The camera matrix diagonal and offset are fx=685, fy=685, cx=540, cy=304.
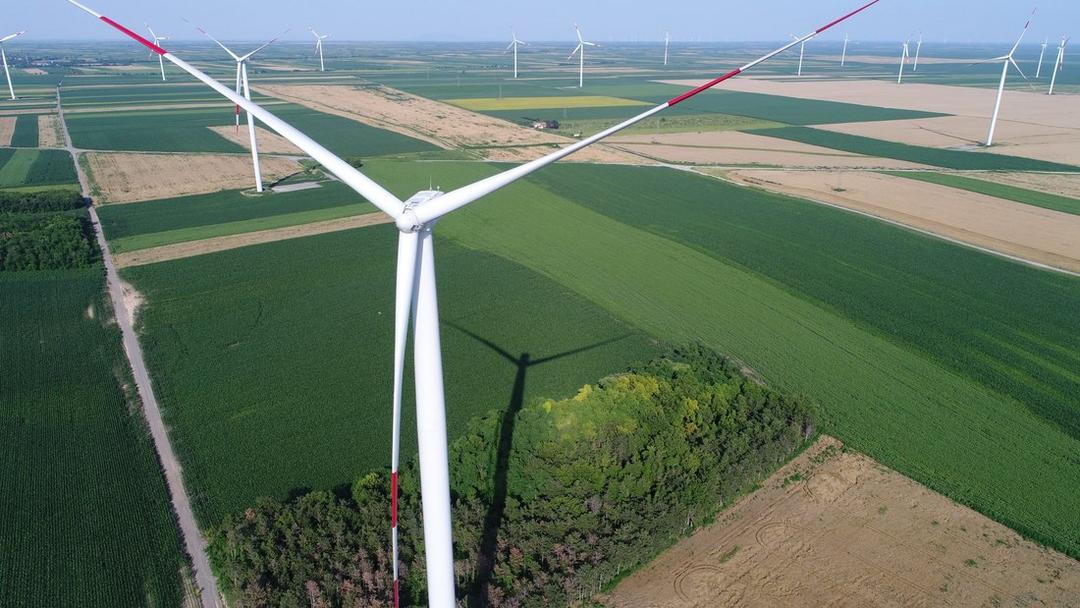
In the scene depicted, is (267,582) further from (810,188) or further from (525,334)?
(810,188)

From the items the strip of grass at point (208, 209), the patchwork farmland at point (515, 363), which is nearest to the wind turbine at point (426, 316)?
the patchwork farmland at point (515, 363)

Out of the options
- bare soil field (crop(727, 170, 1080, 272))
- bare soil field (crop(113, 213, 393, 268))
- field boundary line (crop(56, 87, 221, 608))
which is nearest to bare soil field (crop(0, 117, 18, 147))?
bare soil field (crop(113, 213, 393, 268))

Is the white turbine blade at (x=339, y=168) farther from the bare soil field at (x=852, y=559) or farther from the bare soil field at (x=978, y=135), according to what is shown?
the bare soil field at (x=978, y=135)

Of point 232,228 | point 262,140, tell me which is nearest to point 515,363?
point 232,228

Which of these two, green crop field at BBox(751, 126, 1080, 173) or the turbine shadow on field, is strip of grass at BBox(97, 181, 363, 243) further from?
green crop field at BBox(751, 126, 1080, 173)

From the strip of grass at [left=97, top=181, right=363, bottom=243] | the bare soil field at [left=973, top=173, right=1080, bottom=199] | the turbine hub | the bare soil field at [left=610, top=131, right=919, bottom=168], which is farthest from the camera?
the bare soil field at [left=610, top=131, right=919, bottom=168]

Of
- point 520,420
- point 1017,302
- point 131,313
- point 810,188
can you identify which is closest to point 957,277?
point 1017,302

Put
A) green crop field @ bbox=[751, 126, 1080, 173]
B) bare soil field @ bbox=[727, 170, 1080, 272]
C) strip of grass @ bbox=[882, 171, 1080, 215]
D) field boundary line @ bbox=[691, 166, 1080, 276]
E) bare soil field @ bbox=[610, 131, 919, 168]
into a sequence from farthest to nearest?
bare soil field @ bbox=[610, 131, 919, 168] → green crop field @ bbox=[751, 126, 1080, 173] → strip of grass @ bbox=[882, 171, 1080, 215] → bare soil field @ bbox=[727, 170, 1080, 272] → field boundary line @ bbox=[691, 166, 1080, 276]
